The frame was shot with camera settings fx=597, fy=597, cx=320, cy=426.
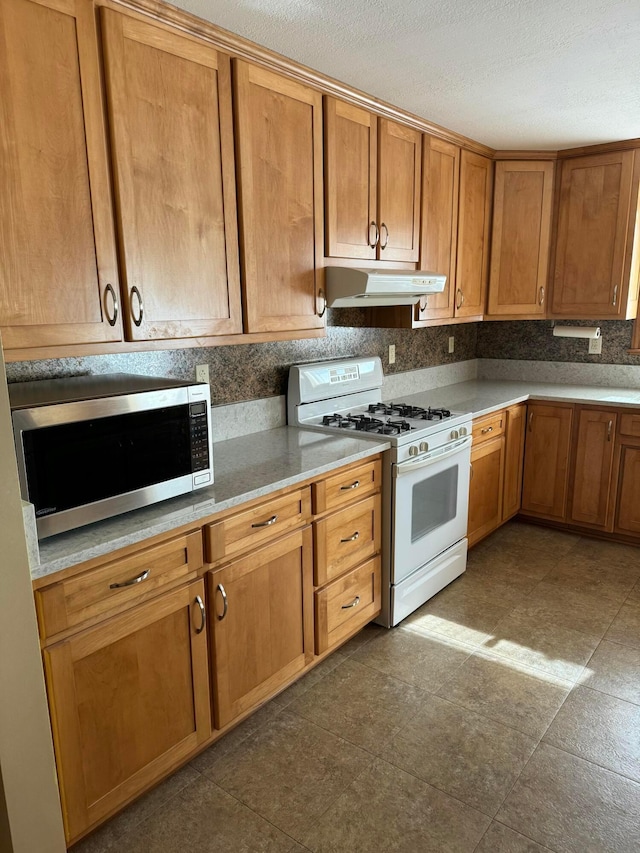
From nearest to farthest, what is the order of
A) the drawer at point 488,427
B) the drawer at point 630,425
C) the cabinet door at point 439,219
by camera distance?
the cabinet door at point 439,219 < the drawer at point 488,427 < the drawer at point 630,425

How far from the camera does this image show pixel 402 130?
9.48ft

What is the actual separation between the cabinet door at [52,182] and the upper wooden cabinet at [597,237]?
118 inches

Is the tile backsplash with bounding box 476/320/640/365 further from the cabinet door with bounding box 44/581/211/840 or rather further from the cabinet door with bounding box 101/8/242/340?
the cabinet door with bounding box 44/581/211/840

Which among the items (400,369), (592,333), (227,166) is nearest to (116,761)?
(227,166)

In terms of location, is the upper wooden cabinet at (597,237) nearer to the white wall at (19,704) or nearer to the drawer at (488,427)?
the drawer at (488,427)

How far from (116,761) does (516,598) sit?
2088 mm

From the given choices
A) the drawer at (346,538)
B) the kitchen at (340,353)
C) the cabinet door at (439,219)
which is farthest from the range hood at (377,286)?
the drawer at (346,538)

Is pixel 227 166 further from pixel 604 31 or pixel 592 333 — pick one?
pixel 592 333

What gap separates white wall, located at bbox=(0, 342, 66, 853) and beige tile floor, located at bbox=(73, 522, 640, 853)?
40 cm

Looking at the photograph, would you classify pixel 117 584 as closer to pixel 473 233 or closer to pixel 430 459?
pixel 430 459

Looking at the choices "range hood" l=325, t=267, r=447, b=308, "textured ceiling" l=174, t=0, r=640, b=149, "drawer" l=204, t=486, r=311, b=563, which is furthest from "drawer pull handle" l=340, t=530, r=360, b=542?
"textured ceiling" l=174, t=0, r=640, b=149

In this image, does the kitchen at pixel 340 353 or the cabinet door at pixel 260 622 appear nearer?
the cabinet door at pixel 260 622

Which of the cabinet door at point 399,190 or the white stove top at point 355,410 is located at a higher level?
the cabinet door at point 399,190

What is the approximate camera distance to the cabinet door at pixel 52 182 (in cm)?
150
